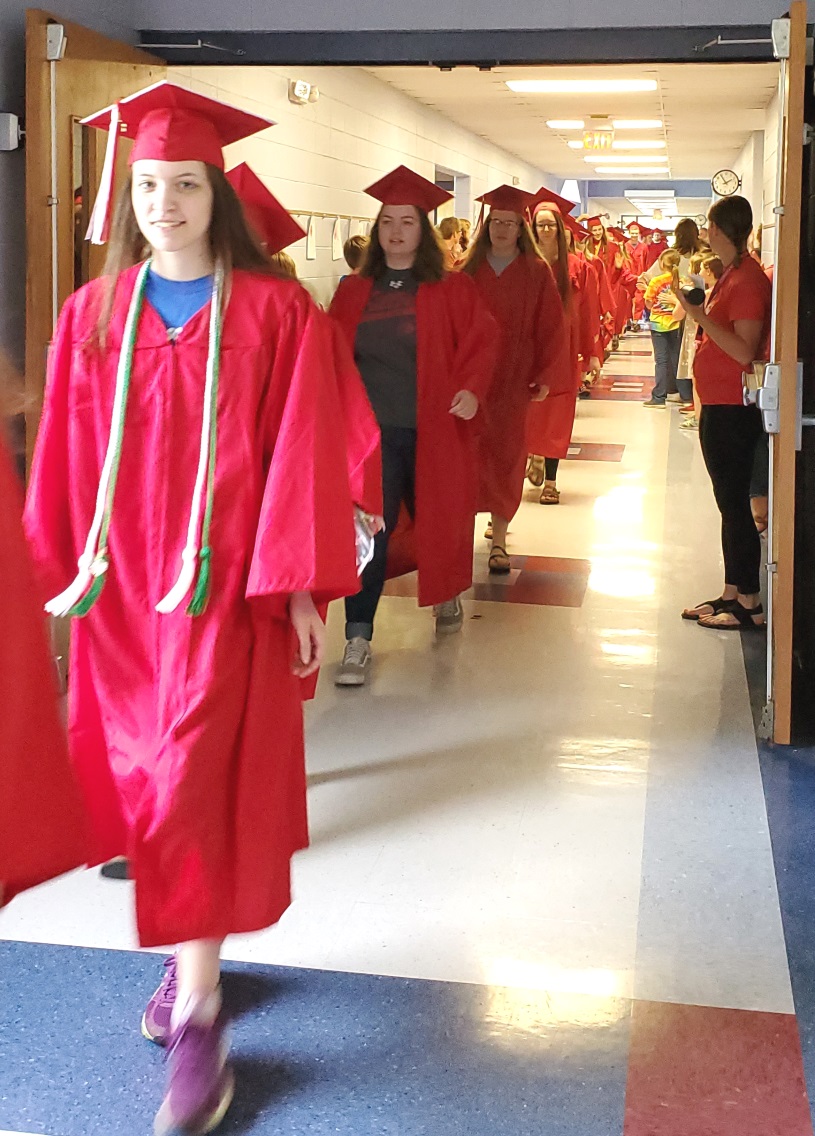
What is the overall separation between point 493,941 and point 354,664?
1.82m

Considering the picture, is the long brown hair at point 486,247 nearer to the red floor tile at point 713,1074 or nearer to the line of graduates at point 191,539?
the line of graduates at point 191,539

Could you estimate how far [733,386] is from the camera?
4.90 m

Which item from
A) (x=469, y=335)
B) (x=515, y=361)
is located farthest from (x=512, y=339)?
(x=469, y=335)

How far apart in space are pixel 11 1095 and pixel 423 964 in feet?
2.67

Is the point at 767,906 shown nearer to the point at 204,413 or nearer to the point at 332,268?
the point at 204,413

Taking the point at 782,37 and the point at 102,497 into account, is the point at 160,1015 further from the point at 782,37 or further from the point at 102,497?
the point at 782,37

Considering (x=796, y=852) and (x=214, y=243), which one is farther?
(x=796, y=852)

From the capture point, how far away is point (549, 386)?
6090mm

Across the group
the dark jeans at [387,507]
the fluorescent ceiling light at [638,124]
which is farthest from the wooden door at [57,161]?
the fluorescent ceiling light at [638,124]

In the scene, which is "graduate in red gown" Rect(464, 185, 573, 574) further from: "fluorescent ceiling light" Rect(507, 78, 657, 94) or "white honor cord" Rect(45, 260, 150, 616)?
"fluorescent ceiling light" Rect(507, 78, 657, 94)

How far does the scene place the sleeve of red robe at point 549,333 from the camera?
19.5 feet

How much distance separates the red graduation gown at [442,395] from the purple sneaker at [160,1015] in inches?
102

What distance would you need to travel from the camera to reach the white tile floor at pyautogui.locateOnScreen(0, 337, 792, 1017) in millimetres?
2779

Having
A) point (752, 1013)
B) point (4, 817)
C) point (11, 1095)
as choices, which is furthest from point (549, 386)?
point (4, 817)
